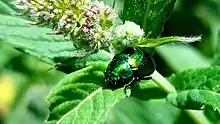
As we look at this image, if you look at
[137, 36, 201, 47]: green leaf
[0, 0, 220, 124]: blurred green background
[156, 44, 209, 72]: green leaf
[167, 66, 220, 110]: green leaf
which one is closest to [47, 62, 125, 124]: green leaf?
[137, 36, 201, 47]: green leaf

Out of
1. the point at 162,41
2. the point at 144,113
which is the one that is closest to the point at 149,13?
the point at 162,41

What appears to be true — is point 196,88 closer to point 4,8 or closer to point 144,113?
point 4,8

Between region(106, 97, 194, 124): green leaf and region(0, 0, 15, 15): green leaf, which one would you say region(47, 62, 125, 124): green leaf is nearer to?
region(0, 0, 15, 15): green leaf

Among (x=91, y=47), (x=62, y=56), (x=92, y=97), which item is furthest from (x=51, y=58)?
(x=91, y=47)

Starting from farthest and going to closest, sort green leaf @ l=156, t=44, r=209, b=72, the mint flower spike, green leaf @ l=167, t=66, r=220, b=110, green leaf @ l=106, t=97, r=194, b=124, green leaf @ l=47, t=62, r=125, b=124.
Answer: green leaf @ l=156, t=44, r=209, b=72
green leaf @ l=106, t=97, r=194, b=124
green leaf @ l=167, t=66, r=220, b=110
green leaf @ l=47, t=62, r=125, b=124
the mint flower spike

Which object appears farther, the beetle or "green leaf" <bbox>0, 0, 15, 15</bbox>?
"green leaf" <bbox>0, 0, 15, 15</bbox>

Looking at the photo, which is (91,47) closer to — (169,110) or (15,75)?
(169,110)
